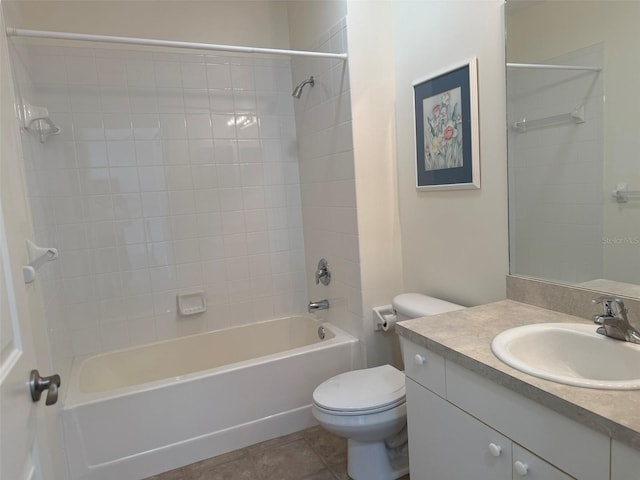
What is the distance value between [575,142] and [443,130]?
0.63 metres

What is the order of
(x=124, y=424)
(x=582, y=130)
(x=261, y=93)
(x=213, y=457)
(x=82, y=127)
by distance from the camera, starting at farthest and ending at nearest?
(x=261, y=93) → (x=82, y=127) → (x=213, y=457) → (x=124, y=424) → (x=582, y=130)

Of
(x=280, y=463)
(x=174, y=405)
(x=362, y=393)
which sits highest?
(x=362, y=393)

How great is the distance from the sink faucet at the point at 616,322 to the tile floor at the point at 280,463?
1158 mm

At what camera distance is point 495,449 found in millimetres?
1142

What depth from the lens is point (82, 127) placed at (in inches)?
95.6

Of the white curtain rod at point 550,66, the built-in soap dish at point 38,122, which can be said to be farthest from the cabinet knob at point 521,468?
the built-in soap dish at point 38,122

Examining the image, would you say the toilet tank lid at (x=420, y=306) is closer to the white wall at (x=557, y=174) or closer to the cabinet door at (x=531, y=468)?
the white wall at (x=557, y=174)

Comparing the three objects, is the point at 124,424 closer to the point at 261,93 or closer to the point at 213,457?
the point at 213,457

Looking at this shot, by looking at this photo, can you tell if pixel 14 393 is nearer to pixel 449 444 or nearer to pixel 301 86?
pixel 449 444

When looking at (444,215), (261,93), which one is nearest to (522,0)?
(444,215)

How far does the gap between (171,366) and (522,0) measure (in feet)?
8.64

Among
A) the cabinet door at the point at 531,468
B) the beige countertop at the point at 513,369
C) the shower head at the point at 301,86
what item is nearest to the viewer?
the beige countertop at the point at 513,369

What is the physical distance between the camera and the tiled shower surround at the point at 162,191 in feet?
7.90

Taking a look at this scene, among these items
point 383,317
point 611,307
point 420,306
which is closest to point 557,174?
point 611,307
